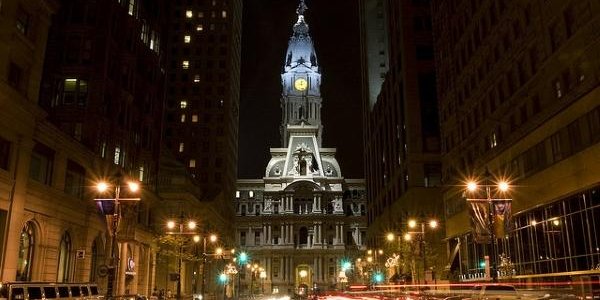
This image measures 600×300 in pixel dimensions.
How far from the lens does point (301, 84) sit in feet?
551

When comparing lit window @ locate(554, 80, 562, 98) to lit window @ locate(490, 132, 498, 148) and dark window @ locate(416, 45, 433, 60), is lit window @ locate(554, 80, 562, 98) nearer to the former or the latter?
lit window @ locate(490, 132, 498, 148)

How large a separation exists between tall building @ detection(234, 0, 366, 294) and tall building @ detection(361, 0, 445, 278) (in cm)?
4113

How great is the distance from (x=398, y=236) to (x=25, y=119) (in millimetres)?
42903

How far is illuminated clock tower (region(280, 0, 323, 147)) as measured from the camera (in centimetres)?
16312

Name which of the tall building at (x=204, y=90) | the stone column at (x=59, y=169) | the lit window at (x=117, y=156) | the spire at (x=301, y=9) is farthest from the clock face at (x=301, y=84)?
the stone column at (x=59, y=169)

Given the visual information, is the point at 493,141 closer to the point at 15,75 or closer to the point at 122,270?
the point at 122,270

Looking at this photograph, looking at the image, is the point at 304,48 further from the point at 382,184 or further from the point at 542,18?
the point at 542,18

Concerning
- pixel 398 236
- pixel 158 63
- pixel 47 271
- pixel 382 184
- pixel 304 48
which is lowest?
pixel 47 271

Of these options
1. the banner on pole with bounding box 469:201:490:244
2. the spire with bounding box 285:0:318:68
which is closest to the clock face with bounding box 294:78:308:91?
the spire with bounding box 285:0:318:68

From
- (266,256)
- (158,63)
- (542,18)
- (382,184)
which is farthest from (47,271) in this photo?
(266,256)

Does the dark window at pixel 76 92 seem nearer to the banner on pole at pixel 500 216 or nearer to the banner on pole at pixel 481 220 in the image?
the banner on pole at pixel 481 220

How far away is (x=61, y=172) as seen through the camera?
1505 inches

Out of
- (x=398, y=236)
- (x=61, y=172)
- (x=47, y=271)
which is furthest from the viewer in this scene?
(x=398, y=236)

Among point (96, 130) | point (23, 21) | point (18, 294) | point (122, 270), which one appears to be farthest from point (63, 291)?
point (122, 270)
